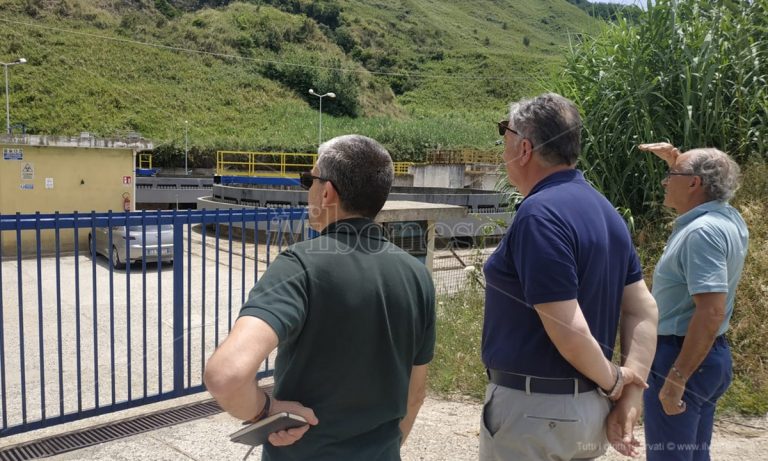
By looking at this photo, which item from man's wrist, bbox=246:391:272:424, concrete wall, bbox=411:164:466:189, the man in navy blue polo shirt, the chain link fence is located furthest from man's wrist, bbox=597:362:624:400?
concrete wall, bbox=411:164:466:189

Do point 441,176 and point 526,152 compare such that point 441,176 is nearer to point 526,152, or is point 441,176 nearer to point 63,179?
point 63,179

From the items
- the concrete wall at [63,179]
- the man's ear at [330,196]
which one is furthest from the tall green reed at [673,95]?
the concrete wall at [63,179]

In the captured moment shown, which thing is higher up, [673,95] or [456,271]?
[673,95]

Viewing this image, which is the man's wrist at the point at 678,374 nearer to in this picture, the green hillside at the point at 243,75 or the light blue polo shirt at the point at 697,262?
the light blue polo shirt at the point at 697,262

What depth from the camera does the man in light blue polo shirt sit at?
7.81 ft

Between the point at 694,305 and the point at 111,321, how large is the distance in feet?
12.0

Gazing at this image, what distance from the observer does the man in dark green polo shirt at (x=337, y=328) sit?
1363 millimetres

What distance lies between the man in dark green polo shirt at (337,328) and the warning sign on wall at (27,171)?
676 inches

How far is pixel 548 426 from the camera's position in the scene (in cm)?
183

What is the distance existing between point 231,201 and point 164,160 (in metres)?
22.7

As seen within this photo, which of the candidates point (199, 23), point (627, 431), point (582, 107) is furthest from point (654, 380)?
point (199, 23)

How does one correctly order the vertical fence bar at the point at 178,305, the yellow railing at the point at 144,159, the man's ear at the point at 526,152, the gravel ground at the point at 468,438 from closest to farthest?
1. the man's ear at the point at 526,152
2. the gravel ground at the point at 468,438
3. the vertical fence bar at the point at 178,305
4. the yellow railing at the point at 144,159

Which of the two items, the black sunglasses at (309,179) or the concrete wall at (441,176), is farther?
the concrete wall at (441,176)

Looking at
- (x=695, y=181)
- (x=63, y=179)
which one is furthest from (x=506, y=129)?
(x=63, y=179)
